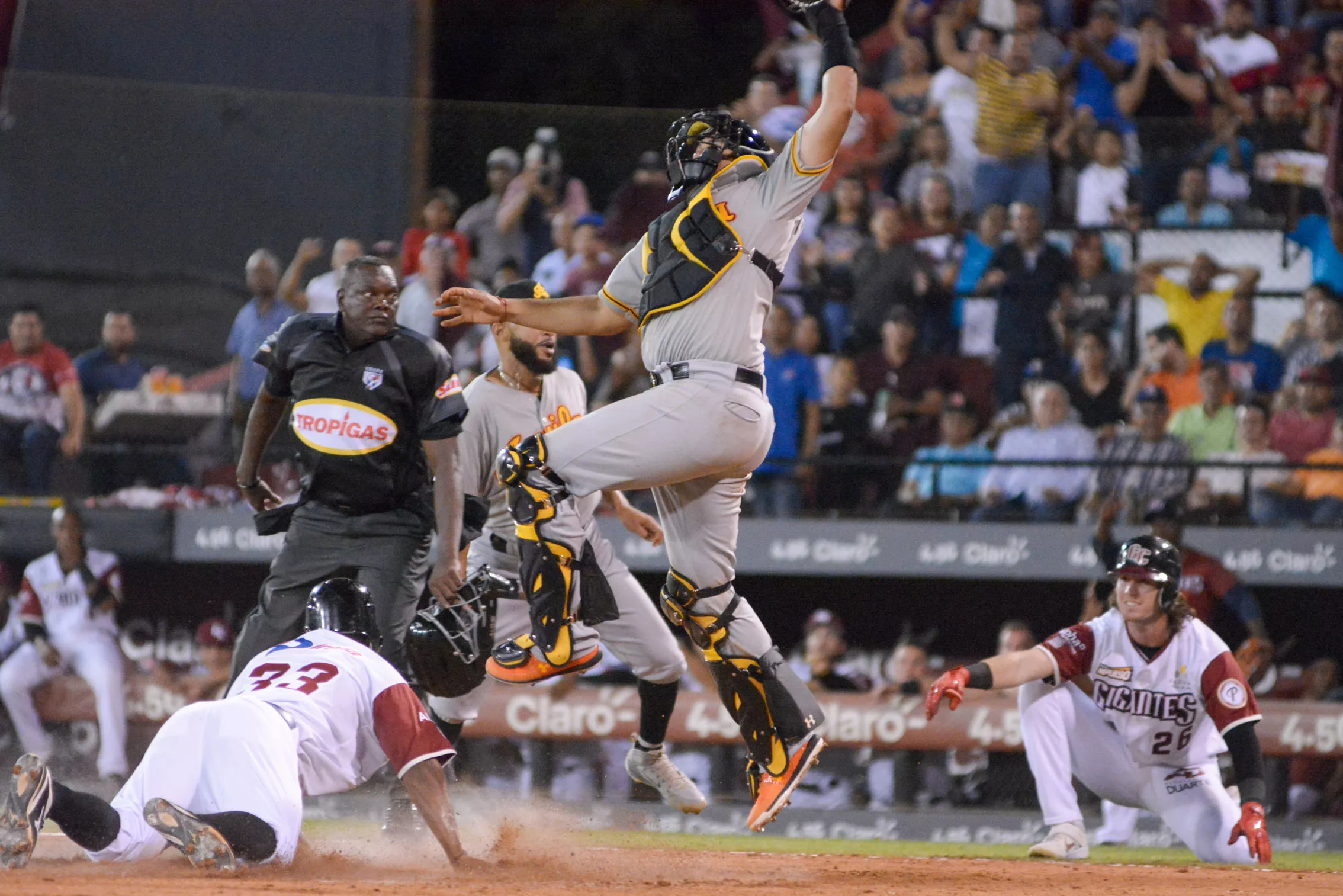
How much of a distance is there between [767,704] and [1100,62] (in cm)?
783

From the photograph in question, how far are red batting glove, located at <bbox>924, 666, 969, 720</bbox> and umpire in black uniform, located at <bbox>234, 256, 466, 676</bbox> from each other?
5.98 ft

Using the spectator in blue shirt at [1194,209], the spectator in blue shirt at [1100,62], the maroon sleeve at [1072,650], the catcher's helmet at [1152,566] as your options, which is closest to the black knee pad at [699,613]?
the maroon sleeve at [1072,650]

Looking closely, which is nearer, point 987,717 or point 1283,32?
point 987,717

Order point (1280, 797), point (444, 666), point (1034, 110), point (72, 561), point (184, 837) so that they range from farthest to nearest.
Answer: point (1034, 110), point (72, 561), point (1280, 797), point (444, 666), point (184, 837)

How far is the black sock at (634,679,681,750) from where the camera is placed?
650 centimetres

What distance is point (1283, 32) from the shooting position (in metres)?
11.8

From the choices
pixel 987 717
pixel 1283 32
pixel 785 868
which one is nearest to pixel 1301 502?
pixel 987 717

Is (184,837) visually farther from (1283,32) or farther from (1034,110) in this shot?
(1283,32)

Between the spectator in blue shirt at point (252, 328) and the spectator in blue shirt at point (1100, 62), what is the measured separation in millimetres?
5815

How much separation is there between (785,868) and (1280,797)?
459 cm

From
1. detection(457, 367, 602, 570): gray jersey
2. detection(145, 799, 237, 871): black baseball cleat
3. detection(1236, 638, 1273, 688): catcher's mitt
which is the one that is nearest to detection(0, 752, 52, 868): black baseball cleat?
detection(145, 799, 237, 871): black baseball cleat

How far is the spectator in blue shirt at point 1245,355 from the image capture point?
9773mm

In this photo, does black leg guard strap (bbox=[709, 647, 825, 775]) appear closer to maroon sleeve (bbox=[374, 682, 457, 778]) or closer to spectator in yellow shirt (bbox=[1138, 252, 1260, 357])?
maroon sleeve (bbox=[374, 682, 457, 778])

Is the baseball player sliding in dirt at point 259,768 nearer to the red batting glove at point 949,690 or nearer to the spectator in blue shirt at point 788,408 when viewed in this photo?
the red batting glove at point 949,690
